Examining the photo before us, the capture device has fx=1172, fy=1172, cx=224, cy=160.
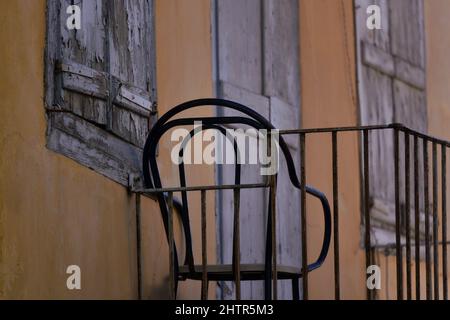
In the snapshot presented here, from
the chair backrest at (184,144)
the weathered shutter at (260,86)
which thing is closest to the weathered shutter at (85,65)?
the chair backrest at (184,144)

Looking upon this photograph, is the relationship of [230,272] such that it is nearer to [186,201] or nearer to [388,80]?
[186,201]

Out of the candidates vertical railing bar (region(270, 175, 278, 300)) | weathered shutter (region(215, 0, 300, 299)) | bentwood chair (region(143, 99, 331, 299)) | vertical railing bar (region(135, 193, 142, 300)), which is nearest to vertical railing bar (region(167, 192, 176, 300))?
bentwood chair (region(143, 99, 331, 299))

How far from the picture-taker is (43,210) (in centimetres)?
443

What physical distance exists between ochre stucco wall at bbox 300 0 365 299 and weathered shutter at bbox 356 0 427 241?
18 cm

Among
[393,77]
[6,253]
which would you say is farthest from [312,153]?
[6,253]

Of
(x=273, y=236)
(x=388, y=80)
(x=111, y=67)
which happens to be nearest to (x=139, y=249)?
(x=273, y=236)

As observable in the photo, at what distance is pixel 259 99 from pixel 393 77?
211 cm

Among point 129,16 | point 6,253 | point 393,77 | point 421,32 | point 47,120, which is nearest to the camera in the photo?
point 6,253

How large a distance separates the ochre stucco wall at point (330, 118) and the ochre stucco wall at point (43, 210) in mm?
2063

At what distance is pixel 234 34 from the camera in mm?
6258

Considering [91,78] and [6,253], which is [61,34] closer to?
[91,78]

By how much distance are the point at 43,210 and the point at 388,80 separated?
169 inches

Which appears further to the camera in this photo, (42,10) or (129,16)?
(129,16)

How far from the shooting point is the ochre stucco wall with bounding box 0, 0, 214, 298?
427cm
